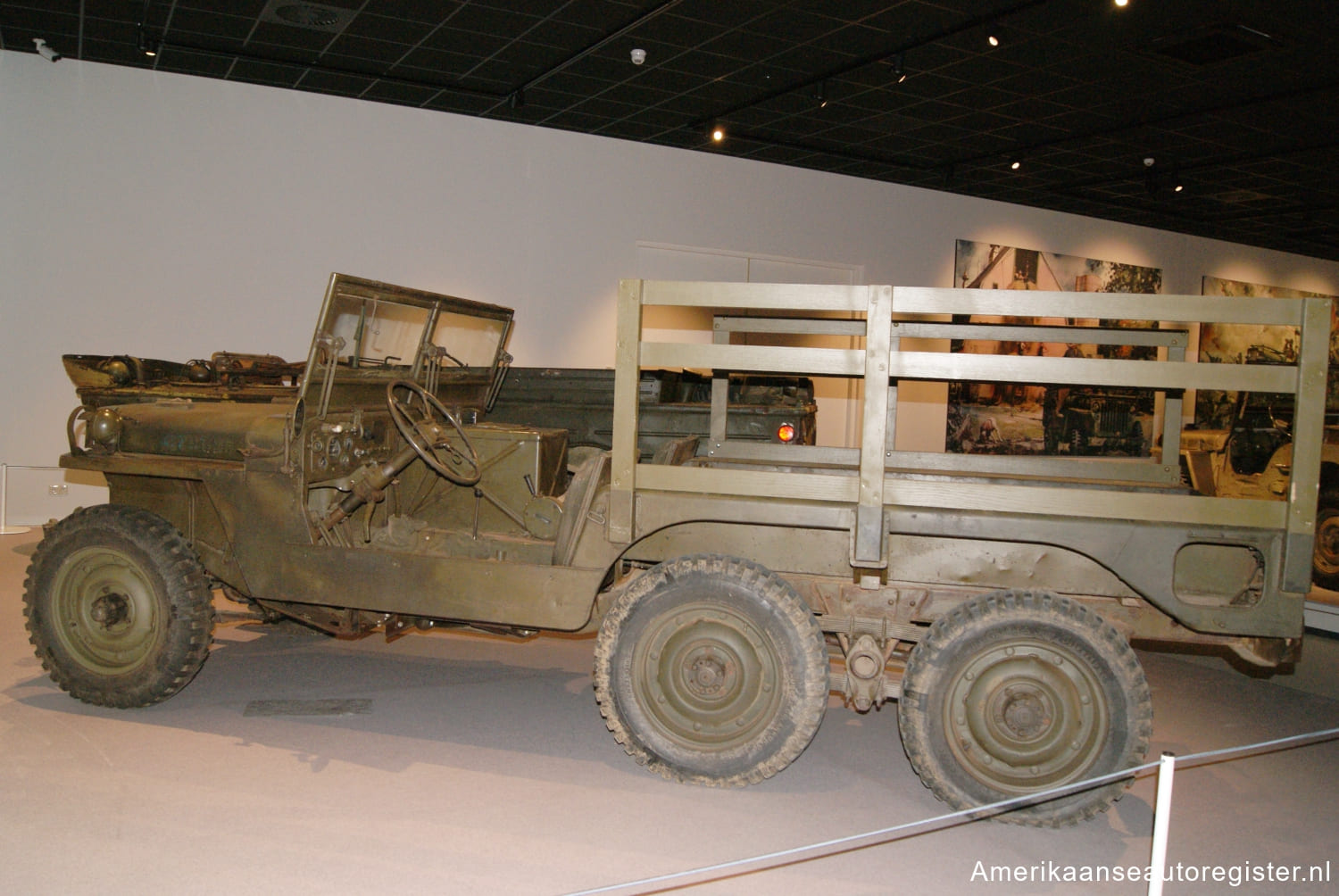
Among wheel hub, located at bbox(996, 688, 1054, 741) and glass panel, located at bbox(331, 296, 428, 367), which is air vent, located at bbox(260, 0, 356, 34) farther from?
wheel hub, located at bbox(996, 688, 1054, 741)

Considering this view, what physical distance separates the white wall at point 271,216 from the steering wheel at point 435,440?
4.71 meters

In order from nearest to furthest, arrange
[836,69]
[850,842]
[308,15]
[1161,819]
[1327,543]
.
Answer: [1161,819], [850,842], [308,15], [1327,543], [836,69]

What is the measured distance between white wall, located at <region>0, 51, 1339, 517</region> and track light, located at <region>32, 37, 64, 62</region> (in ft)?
0.40

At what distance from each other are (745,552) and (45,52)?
772 cm

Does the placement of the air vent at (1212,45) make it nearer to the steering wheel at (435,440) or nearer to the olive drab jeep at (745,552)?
the olive drab jeep at (745,552)

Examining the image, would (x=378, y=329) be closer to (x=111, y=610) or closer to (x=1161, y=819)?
(x=111, y=610)

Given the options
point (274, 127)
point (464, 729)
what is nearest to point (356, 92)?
point (274, 127)

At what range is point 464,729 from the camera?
434 centimetres

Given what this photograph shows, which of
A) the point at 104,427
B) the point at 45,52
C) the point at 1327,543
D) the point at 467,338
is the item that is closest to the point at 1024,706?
the point at 467,338

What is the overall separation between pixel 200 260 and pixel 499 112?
3048mm

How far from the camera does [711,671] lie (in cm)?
378

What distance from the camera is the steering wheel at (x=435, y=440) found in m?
4.41

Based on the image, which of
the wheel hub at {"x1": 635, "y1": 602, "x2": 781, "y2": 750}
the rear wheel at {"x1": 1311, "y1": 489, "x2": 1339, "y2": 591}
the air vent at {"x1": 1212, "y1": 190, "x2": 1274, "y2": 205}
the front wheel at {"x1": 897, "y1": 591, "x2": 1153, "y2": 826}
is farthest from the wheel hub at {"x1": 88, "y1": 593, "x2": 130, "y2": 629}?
the air vent at {"x1": 1212, "y1": 190, "x2": 1274, "y2": 205}

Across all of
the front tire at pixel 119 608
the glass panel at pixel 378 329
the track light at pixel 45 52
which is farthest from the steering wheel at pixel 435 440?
the track light at pixel 45 52
